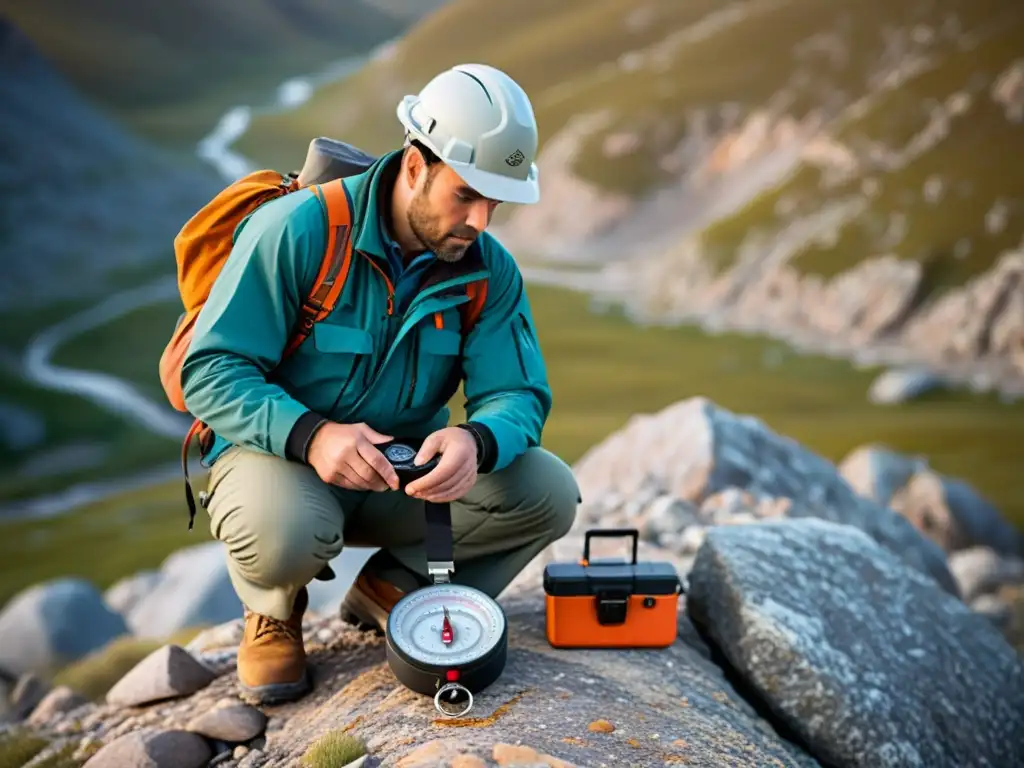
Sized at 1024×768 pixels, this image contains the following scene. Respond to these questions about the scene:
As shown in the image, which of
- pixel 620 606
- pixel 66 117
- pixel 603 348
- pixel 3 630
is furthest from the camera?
pixel 66 117

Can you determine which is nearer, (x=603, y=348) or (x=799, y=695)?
(x=799, y=695)

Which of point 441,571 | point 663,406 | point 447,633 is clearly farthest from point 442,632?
point 663,406

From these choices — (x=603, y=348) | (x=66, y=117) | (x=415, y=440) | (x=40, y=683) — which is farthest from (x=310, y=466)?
(x=66, y=117)

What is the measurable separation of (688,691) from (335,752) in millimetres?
1956

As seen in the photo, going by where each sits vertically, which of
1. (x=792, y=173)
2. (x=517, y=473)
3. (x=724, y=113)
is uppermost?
(x=724, y=113)

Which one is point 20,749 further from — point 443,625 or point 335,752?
point 443,625

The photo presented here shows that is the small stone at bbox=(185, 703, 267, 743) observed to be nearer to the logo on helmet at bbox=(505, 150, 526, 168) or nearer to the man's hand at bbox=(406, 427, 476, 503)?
the man's hand at bbox=(406, 427, 476, 503)

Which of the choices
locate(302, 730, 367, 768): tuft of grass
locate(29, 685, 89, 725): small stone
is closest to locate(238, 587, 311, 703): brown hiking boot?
locate(302, 730, 367, 768): tuft of grass

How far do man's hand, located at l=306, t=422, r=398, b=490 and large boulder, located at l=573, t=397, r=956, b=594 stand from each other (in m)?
5.34

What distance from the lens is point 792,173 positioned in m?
55.7

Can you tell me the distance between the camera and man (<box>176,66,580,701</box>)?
14.4 feet

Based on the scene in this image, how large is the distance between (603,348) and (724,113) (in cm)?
3478

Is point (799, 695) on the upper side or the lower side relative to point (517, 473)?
lower

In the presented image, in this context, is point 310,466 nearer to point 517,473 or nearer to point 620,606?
point 517,473
